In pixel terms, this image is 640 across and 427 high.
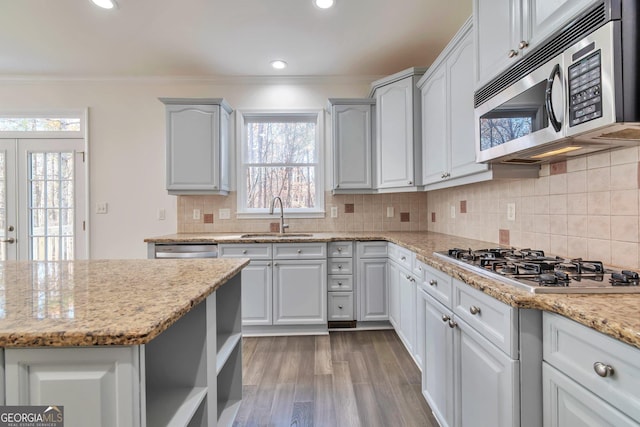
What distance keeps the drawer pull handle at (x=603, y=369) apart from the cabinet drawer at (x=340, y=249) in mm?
2167

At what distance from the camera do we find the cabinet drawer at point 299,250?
277cm

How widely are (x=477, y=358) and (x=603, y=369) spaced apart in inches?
20.1

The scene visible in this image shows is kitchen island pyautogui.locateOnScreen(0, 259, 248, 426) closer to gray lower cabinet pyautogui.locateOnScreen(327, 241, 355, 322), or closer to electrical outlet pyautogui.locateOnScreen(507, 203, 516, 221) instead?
gray lower cabinet pyautogui.locateOnScreen(327, 241, 355, 322)

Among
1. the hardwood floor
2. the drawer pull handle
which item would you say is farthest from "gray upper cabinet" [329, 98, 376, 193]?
the drawer pull handle

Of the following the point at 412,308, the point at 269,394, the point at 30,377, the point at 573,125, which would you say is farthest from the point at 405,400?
the point at 30,377

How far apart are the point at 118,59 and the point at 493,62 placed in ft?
10.8

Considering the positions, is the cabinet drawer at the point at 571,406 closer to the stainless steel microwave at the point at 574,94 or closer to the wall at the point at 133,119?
the stainless steel microwave at the point at 574,94

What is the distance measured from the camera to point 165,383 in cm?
111

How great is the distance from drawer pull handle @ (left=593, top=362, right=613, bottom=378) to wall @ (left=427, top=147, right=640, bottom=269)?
0.75 metres

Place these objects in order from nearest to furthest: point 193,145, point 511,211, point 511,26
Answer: point 511,26, point 511,211, point 193,145

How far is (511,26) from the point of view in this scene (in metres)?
1.34

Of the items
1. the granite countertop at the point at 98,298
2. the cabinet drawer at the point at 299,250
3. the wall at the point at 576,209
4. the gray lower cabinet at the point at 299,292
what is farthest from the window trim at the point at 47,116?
the wall at the point at 576,209

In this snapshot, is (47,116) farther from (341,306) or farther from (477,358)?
(477,358)

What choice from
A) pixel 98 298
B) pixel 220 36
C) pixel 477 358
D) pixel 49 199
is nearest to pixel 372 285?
pixel 477 358
